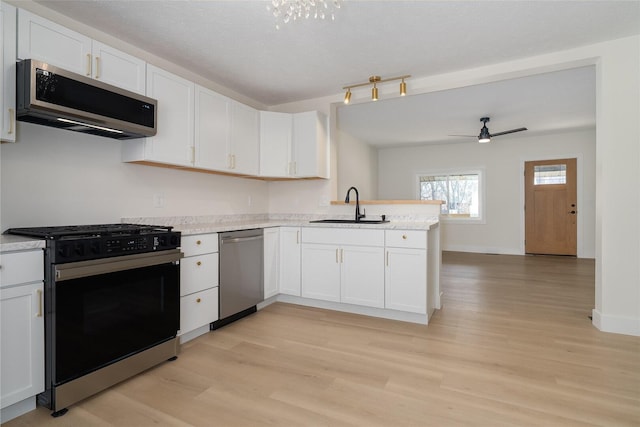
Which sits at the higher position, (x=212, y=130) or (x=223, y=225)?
(x=212, y=130)

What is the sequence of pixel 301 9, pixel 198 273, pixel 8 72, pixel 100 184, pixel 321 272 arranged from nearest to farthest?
Answer: pixel 8 72 < pixel 301 9 < pixel 100 184 < pixel 198 273 < pixel 321 272

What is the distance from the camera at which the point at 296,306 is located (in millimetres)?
3486

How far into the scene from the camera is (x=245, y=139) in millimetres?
3506

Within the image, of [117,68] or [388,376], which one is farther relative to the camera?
[117,68]

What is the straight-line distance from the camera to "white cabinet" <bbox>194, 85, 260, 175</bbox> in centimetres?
294

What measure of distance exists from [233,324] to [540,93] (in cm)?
468

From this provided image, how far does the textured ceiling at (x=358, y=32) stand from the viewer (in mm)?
2227

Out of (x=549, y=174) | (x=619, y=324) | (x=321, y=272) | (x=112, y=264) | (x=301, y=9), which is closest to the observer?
(x=112, y=264)

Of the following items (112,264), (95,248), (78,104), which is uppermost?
(78,104)

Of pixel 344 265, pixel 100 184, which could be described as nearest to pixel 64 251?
pixel 100 184

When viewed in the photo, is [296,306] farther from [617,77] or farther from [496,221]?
[496,221]

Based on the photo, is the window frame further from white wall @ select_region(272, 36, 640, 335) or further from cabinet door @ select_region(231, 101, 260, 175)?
cabinet door @ select_region(231, 101, 260, 175)

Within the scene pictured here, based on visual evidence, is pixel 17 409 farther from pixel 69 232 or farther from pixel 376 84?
pixel 376 84

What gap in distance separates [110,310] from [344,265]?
1970 mm
